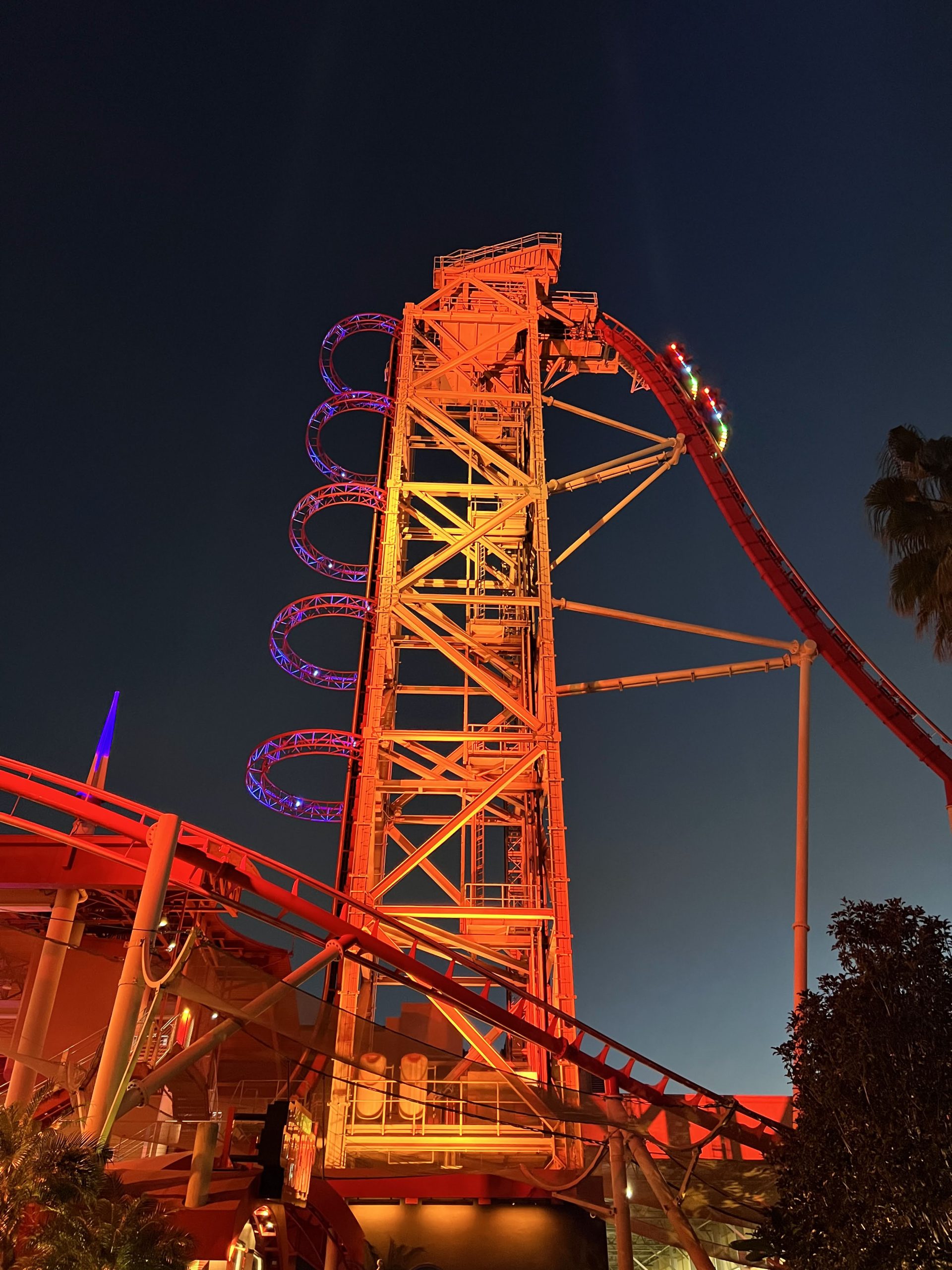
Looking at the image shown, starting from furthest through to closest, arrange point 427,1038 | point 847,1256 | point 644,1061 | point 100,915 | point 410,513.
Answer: point 410,513
point 100,915
point 427,1038
point 644,1061
point 847,1256

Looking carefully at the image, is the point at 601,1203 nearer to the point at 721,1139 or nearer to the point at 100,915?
the point at 721,1139

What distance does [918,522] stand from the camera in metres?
14.6

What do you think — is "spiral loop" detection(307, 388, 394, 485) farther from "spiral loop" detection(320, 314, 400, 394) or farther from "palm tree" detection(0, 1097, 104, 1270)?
"palm tree" detection(0, 1097, 104, 1270)

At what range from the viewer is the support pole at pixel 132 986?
9344mm

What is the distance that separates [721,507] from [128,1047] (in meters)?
18.9

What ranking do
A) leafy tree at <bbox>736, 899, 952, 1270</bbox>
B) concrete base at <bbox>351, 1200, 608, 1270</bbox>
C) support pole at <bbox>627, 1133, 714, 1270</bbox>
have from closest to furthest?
1. leafy tree at <bbox>736, 899, 952, 1270</bbox>
2. support pole at <bbox>627, 1133, 714, 1270</bbox>
3. concrete base at <bbox>351, 1200, 608, 1270</bbox>

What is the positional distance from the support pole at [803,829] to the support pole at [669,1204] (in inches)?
127

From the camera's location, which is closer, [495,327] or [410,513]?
Answer: [410,513]

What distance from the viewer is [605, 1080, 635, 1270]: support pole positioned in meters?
11.7

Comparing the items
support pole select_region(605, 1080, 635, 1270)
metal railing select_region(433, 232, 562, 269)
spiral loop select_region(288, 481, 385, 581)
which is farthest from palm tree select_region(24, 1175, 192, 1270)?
metal railing select_region(433, 232, 562, 269)

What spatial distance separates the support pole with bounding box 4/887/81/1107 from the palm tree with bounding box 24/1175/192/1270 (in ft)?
26.1

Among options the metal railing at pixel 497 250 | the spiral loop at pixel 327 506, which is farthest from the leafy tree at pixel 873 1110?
the metal railing at pixel 497 250

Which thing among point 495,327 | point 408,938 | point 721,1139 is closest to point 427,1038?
point 408,938

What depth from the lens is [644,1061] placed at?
50.8 feet
